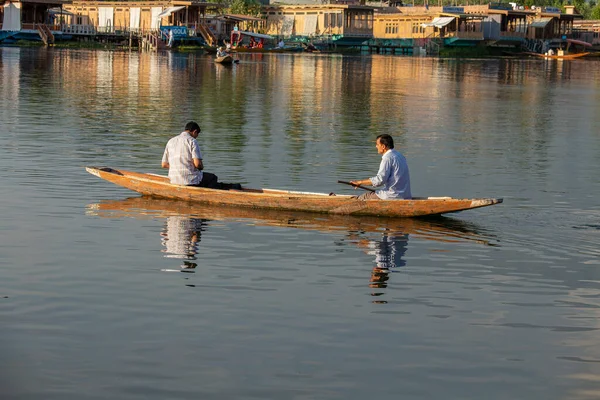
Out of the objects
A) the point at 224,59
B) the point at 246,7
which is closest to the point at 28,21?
the point at 224,59

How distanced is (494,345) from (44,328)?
451 centimetres

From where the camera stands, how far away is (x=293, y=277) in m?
12.9

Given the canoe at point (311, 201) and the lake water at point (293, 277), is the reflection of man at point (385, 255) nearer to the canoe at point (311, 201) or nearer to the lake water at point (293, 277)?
the lake water at point (293, 277)

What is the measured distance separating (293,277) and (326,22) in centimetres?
10278

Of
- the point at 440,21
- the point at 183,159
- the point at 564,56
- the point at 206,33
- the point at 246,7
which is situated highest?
the point at 246,7

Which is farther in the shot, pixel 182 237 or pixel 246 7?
pixel 246 7

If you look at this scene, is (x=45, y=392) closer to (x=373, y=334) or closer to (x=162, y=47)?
(x=373, y=334)

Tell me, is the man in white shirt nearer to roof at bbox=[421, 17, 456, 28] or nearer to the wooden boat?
the wooden boat

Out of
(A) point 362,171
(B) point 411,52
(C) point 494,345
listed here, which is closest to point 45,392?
(C) point 494,345

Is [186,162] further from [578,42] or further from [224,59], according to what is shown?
[578,42]

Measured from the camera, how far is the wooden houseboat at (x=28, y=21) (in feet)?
296

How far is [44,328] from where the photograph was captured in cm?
1027

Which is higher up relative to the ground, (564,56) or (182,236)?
(564,56)

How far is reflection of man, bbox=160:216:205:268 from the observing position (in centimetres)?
1388
